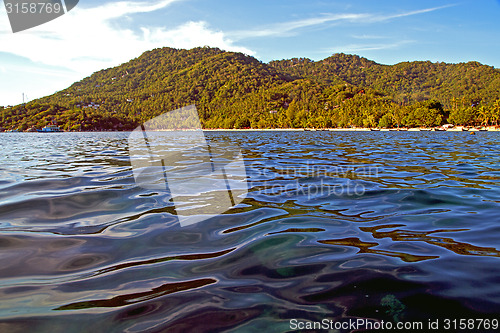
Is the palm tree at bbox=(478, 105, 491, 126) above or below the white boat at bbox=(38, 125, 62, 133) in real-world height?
below

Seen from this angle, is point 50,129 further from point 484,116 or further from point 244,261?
point 484,116

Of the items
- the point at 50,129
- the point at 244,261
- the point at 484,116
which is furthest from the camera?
the point at 484,116

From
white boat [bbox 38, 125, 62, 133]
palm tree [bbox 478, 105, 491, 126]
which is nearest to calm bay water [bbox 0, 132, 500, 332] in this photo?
white boat [bbox 38, 125, 62, 133]

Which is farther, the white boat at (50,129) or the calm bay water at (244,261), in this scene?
the white boat at (50,129)

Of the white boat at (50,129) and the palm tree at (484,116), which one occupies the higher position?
the white boat at (50,129)

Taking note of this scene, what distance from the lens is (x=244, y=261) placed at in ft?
9.75

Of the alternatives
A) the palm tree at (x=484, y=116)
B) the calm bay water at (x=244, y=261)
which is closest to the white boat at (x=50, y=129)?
the calm bay water at (x=244, y=261)

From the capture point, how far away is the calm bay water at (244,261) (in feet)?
6.87

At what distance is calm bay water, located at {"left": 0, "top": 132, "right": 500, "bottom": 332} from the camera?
209 cm

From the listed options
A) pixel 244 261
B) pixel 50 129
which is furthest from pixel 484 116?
pixel 50 129

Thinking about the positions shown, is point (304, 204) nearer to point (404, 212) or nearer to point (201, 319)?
point (404, 212)

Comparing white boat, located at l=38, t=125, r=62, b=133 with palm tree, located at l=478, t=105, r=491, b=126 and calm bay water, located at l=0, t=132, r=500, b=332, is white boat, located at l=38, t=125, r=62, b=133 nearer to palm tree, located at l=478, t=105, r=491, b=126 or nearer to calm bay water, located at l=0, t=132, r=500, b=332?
calm bay water, located at l=0, t=132, r=500, b=332

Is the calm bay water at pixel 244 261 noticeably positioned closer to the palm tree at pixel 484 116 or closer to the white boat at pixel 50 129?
the white boat at pixel 50 129

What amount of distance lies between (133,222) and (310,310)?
2.98 metres
